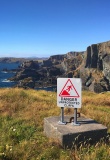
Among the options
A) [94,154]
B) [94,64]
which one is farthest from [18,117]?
[94,64]

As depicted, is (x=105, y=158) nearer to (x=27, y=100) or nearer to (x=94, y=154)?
(x=94, y=154)

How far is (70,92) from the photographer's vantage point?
309 inches

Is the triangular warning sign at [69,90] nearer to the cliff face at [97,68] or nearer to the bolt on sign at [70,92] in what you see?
the bolt on sign at [70,92]

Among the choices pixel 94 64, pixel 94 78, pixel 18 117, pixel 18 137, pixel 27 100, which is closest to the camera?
pixel 18 137

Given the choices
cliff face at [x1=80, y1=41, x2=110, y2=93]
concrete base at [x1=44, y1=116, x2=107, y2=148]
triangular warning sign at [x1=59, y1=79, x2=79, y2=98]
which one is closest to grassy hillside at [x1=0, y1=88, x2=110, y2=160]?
concrete base at [x1=44, y1=116, x2=107, y2=148]

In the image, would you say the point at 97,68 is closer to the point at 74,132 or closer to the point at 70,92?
the point at 70,92

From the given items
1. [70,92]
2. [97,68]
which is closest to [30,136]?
[70,92]

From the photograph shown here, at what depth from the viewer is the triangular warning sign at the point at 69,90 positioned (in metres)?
7.80

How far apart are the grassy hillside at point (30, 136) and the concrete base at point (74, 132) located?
19cm

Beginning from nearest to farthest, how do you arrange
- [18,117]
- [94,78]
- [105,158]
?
[105,158] < [18,117] < [94,78]

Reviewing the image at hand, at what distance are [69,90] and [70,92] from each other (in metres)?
0.07

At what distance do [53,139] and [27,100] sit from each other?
19.5ft

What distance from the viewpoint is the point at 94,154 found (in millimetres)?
5836

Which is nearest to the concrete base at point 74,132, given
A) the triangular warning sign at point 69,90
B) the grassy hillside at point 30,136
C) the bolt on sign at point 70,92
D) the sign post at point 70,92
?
the grassy hillside at point 30,136
